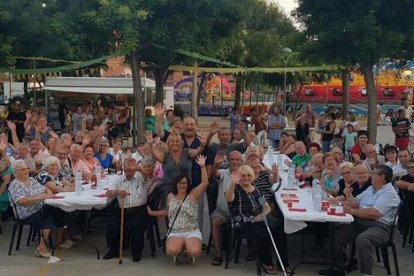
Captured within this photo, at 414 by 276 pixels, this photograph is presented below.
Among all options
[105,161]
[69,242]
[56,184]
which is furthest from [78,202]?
[105,161]

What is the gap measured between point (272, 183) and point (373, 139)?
362 inches

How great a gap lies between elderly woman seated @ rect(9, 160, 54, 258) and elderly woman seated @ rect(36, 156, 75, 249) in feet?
0.56

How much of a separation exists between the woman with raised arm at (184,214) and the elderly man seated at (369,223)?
1533mm

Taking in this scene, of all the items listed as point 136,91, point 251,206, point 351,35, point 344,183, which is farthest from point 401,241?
point 136,91

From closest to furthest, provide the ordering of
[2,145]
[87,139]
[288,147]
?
[2,145] < [87,139] < [288,147]

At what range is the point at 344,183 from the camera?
7.23m

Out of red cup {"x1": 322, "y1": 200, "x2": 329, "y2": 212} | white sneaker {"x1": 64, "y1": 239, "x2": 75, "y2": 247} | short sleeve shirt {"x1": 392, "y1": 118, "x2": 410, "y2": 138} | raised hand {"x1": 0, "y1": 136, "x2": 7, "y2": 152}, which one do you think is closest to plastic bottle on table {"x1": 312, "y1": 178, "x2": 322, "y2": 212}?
red cup {"x1": 322, "y1": 200, "x2": 329, "y2": 212}

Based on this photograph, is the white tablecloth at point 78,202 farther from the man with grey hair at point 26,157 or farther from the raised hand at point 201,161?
the man with grey hair at point 26,157

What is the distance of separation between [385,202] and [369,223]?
329mm

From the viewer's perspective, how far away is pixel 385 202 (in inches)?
246

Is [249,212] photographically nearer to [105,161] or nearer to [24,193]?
[24,193]

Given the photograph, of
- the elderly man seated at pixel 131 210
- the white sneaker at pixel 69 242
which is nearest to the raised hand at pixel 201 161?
the elderly man seated at pixel 131 210

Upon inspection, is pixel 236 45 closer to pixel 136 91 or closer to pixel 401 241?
pixel 136 91

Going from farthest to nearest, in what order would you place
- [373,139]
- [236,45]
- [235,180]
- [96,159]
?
[236,45], [373,139], [96,159], [235,180]
